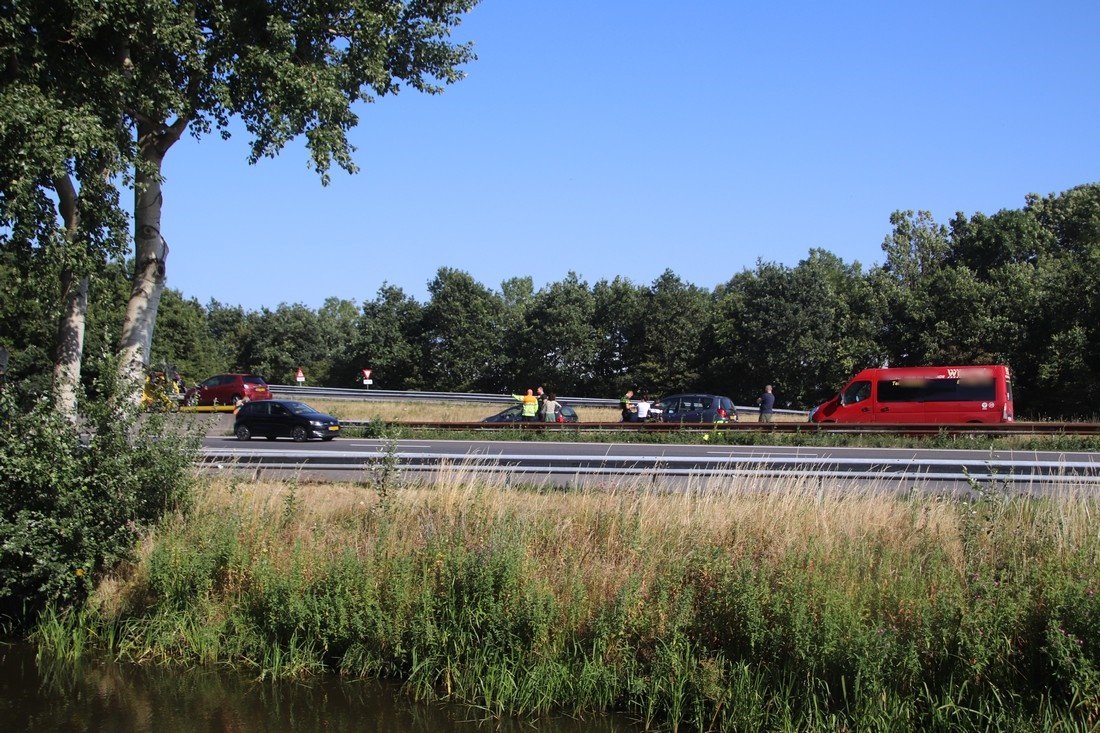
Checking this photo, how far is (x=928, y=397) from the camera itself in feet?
96.2

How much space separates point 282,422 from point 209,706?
797 inches

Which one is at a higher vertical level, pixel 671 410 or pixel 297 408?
pixel 297 408

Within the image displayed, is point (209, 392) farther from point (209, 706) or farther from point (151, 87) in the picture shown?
point (209, 706)

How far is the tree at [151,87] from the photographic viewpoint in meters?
12.3

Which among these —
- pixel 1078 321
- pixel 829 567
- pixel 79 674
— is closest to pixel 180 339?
pixel 1078 321

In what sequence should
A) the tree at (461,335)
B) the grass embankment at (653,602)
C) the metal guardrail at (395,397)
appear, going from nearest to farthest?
the grass embankment at (653,602) < the metal guardrail at (395,397) < the tree at (461,335)

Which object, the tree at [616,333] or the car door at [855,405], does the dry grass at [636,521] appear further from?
the tree at [616,333]

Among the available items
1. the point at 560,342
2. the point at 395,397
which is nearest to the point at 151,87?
the point at 395,397

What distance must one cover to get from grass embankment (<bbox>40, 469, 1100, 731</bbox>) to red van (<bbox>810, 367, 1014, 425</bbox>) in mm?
19713

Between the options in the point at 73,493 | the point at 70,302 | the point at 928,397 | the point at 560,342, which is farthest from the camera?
the point at 560,342

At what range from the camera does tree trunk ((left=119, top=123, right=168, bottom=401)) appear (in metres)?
14.1

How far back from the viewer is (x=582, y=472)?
12578 millimetres

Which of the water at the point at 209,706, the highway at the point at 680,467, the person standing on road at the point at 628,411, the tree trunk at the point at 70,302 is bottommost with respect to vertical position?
the water at the point at 209,706

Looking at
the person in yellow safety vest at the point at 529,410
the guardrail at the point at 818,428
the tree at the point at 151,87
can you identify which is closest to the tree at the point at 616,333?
the person in yellow safety vest at the point at 529,410
